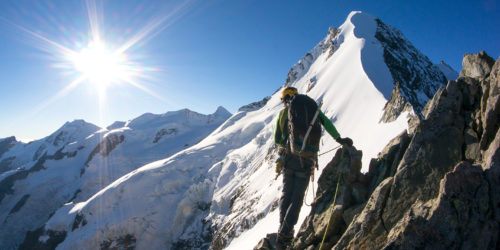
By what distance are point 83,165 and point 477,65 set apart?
3734 inches

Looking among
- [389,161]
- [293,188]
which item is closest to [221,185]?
[293,188]

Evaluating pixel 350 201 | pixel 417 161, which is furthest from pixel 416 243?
pixel 350 201

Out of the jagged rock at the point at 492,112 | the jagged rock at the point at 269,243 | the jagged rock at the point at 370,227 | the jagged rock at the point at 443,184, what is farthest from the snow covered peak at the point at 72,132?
the jagged rock at the point at 492,112

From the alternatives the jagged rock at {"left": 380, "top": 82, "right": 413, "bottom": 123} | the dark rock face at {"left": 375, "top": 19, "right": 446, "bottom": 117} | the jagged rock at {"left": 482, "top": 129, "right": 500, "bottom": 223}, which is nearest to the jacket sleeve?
the jagged rock at {"left": 482, "top": 129, "right": 500, "bottom": 223}

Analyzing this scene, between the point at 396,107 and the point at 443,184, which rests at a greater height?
the point at 396,107

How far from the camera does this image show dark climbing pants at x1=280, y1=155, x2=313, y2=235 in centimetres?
556

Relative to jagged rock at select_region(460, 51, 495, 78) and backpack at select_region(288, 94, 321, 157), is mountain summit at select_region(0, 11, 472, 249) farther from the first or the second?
backpack at select_region(288, 94, 321, 157)

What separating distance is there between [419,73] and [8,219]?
3731 inches

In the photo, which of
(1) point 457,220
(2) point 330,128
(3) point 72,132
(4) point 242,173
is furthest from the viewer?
(3) point 72,132

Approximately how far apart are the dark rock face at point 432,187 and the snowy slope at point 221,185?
37.2 feet

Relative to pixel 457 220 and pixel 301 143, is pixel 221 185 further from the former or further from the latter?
pixel 457 220

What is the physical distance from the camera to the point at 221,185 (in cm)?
3497

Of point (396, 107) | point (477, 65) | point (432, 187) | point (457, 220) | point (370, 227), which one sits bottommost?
point (370, 227)

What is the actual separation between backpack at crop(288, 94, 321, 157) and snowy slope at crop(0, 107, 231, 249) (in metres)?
72.0
